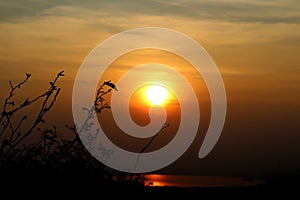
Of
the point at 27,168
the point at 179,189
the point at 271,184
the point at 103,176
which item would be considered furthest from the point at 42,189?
the point at 271,184

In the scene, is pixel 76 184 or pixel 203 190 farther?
pixel 203 190

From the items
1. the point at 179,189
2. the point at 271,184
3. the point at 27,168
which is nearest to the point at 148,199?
the point at 179,189

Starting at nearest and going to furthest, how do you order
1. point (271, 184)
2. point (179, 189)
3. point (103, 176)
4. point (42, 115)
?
1. point (42, 115)
2. point (103, 176)
3. point (179, 189)
4. point (271, 184)

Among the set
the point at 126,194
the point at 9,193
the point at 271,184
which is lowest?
the point at 9,193

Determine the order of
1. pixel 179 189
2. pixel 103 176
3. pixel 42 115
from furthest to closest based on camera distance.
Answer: pixel 179 189
pixel 103 176
pixel 42 115

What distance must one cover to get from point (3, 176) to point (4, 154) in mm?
217

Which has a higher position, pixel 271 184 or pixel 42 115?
pixel 271 184

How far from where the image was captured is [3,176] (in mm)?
6742

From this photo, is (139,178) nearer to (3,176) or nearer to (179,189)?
(179,189)

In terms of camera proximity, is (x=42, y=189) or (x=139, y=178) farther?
(x=139, y=178)

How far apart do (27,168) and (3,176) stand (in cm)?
26

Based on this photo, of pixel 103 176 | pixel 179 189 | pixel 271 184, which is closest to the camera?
pixel 103 176

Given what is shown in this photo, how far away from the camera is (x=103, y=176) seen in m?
7.22

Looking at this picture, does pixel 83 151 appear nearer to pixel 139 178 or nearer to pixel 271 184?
pixel 139 178
